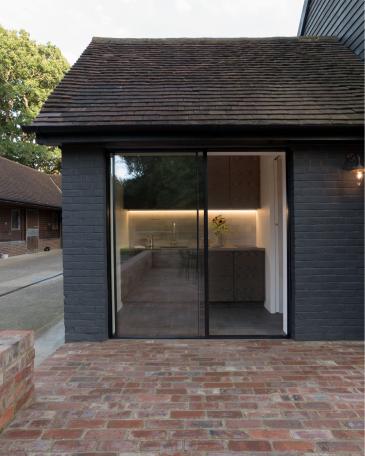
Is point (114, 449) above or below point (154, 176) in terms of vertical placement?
below

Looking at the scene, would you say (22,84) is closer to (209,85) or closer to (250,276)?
(209,85)

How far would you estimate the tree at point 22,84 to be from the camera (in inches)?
887

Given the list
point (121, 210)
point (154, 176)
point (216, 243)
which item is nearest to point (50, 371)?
point (121, 210)

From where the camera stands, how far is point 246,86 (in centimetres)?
463

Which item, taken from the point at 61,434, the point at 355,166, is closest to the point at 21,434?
the point at 61,434

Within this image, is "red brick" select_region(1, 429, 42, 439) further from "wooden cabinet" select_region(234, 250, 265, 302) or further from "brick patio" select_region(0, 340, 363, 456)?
"wooden cabinet" select_region(234, 250, 265, 302)

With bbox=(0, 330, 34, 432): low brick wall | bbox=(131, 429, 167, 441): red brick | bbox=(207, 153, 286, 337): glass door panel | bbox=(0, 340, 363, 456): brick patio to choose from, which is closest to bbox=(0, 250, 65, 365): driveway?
bbox=(0, 340, 363, 456): brick patio

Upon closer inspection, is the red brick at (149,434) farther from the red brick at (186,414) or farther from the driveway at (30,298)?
the driveway at (30,298)

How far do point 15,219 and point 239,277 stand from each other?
15.2 m

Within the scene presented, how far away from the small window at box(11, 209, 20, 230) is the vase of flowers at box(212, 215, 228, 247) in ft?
45.8

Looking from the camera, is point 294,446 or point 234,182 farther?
point 234,182

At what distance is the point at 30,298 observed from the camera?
710 cm

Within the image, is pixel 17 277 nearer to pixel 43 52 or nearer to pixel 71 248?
pixel 71 248

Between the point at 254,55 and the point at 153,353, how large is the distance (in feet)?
16.0
